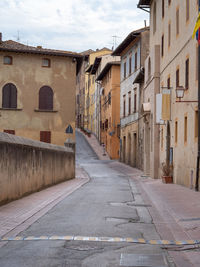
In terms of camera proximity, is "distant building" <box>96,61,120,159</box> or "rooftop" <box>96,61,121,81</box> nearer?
"rooftop" <box>96,61,121,81</box>

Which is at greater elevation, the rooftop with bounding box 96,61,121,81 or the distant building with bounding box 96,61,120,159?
the rooftop with bounding box 96,61,121,81

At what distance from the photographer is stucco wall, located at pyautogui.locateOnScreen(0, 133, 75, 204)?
12.4m

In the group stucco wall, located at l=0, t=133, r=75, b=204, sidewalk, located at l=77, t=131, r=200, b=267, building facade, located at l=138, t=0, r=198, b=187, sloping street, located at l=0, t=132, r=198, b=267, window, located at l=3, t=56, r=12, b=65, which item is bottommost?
sidewalk, located at l=77, t=131, r=200, b=267

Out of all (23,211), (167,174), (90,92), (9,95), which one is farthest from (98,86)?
(23,211)

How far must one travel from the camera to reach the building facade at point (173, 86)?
20.1 m

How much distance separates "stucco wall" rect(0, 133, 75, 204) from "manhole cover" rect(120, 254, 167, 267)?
629cm

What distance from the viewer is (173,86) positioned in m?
24.5

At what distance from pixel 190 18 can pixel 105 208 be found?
1175 centimetres

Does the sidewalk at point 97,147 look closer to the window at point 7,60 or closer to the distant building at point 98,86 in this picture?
the distant building at point 98,86

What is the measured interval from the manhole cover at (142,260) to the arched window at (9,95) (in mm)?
31780

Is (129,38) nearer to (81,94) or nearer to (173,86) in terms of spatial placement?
(173,86)

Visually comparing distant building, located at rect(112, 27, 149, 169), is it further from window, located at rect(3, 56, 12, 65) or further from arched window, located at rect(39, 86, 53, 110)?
window, located at rect(3, 56, 12, 65)

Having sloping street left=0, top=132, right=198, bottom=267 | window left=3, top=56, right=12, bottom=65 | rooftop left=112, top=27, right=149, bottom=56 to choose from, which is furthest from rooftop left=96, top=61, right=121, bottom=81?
sloping street left=0, top=132, right=198, bottom=267

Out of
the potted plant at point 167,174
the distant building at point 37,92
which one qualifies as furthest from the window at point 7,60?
the potted plant at point 167,174
